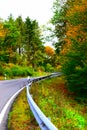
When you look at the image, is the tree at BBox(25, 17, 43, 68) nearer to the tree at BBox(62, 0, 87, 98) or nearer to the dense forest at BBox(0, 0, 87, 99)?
the dense forest at BBox(0, 0, 87, 99)

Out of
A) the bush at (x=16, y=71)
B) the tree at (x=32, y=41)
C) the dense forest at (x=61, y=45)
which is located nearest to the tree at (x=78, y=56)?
the dense forest at (x=61, y=45)

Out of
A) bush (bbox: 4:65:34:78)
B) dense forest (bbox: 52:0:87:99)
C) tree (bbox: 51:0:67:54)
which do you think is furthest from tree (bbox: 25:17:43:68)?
dense forest (bbox: 52:0:87:99)

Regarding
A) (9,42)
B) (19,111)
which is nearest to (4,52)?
(9,42)

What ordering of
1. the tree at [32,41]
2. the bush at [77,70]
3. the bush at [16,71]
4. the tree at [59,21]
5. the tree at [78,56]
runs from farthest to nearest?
the tree at [32,41] → the bush at [16,71] → the tree at [59,21] → the tree at [78,56] → the bush at [77,70]

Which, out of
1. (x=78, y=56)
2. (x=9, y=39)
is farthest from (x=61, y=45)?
(x=9, y=39)

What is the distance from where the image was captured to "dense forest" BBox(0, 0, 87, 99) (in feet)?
98.3

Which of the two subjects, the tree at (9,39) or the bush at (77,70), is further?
the tree at (9,39)

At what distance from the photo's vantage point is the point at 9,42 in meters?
81.1

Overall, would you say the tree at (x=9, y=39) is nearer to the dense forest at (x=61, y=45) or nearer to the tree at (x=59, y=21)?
the dense forest at (x=61, y=45)

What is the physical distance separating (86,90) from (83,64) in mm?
2716

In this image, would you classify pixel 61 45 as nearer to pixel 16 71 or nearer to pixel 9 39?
pixel 16 71

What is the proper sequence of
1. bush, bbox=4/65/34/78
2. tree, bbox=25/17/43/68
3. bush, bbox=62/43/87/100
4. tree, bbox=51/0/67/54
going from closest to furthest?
bush, bbox=62/43/87/100
tree, bbox=51/0/67/54
bush, bbox=4/65/34/78
tree, bbox=25/17/43/68

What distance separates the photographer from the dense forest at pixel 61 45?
2995 centimetres

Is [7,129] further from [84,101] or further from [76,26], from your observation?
[76,26]
